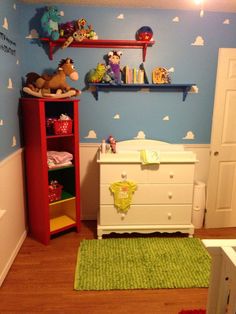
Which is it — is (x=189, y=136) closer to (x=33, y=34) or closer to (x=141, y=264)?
(x=141, y=264)

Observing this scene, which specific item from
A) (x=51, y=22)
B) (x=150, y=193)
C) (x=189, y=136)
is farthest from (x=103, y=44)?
(x=150, y=193)

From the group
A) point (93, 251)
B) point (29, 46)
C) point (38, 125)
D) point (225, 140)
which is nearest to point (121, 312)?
point (93, 251)

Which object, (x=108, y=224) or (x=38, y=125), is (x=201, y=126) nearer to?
(x=108, y=224)

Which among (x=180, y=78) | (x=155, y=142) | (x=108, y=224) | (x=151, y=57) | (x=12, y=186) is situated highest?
(x=151, y=57)

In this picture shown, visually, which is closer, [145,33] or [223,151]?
[145,33]

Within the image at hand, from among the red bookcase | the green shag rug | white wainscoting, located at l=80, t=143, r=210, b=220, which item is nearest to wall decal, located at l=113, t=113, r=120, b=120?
white wainscoting, located at l=80, t=143, r=210, b=220

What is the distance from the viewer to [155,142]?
309 cm

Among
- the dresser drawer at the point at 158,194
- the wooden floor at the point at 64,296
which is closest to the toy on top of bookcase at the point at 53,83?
the dresser drawer at the point at 158,194

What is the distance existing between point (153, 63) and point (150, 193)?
1.36 metres

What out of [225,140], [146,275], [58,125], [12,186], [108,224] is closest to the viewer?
[146,275]

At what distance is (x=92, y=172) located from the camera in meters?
3.17

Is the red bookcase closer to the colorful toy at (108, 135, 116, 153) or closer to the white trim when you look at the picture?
the white trim

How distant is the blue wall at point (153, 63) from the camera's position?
9.26ft

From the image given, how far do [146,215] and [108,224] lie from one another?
394 millimetres
